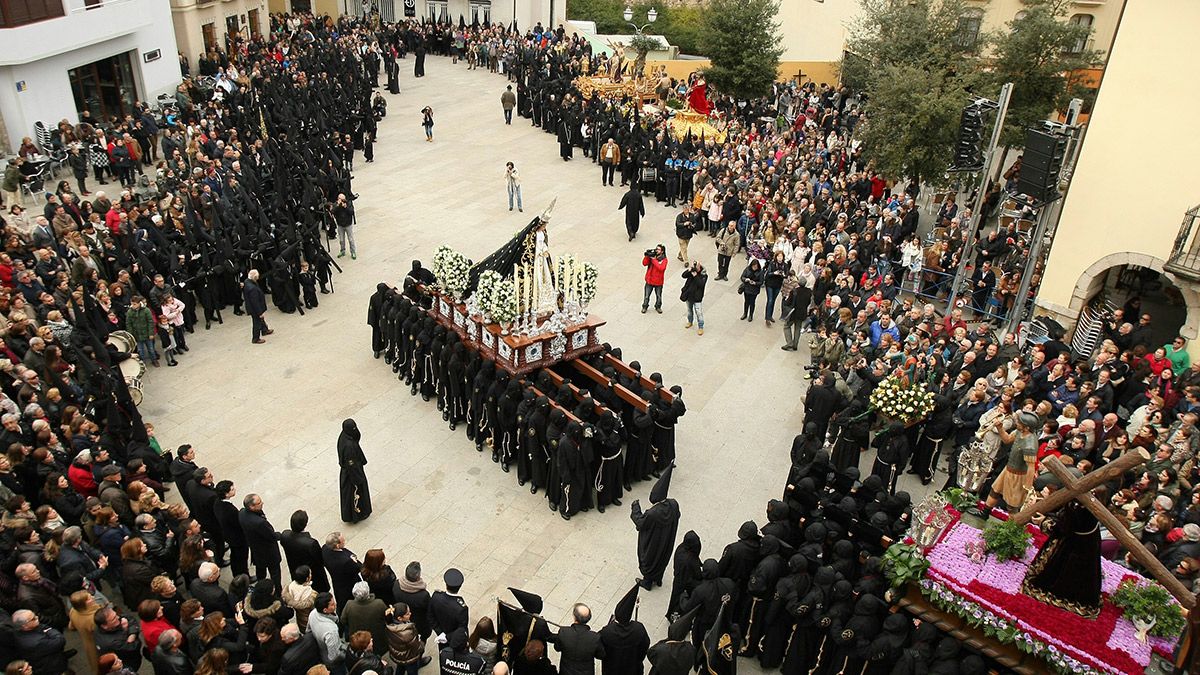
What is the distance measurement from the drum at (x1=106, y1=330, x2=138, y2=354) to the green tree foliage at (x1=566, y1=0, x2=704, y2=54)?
4929 cm

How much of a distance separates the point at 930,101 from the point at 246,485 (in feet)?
50.0

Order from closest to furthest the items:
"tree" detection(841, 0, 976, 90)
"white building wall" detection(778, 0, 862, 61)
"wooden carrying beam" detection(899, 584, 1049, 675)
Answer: "wooden carrying beam" detection(899, 584, 1049, 675) → "tree" detection(841, 0, 976, 90) → "white building wall" detection(778, 0, 862, 61)

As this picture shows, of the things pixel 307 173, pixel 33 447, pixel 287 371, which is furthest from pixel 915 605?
pixel 307 173

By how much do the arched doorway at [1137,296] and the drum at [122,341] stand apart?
50.8ft

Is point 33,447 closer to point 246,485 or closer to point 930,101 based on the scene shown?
point 246,485

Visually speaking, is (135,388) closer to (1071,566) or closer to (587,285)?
(587,285)

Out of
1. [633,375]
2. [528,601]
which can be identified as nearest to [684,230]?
[633,375]

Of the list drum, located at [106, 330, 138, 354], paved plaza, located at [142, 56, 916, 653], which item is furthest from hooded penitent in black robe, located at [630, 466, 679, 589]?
drum, located at [106, 330, 138, 354]

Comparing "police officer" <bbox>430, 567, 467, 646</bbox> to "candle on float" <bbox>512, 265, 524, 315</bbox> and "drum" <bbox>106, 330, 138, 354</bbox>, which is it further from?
"drum" <bbox>106, 330, 138, 354</bbox>

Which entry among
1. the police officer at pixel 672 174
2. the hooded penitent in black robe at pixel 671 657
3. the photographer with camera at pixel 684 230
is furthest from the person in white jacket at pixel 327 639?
the police officer at pixel 672 174

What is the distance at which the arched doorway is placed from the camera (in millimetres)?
13344

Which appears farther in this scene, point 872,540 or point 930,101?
point 930,101

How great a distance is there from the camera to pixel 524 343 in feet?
39.3

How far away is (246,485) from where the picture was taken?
455 inches
